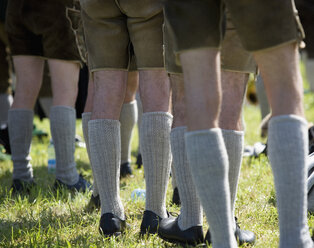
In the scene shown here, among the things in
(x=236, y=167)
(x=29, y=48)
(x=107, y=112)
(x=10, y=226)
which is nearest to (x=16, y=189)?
(x=10, y=226)

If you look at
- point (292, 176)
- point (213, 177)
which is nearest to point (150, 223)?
point (213, 177)

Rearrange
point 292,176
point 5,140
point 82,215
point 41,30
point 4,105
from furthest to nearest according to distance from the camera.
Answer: point 4,105 → point 5,140 → point 41,30 → point 82,215 → point 292,176

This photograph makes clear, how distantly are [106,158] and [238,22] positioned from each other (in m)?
0.96

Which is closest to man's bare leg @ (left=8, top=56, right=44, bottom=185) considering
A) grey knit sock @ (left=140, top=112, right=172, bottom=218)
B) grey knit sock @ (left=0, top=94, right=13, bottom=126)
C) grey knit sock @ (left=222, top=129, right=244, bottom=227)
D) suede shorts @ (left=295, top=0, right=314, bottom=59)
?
grey knit sock @ (left=140, top=112, right=172, bottom=218)

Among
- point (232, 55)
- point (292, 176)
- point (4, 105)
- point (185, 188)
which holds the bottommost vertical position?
point (185, 188)

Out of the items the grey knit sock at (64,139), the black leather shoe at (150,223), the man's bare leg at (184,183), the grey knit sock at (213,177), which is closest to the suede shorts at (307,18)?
the grey knit sock at (64,139)

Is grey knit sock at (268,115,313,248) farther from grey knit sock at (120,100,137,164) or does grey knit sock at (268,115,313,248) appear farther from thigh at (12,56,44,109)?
thigh at (12,56,44,109)

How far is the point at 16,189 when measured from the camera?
3.09 metres

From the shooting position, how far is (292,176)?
1538 mm

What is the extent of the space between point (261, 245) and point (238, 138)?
47 cm

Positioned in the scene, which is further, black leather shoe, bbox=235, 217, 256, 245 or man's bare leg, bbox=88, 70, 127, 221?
man's bare leg, bbox=88, 70, 127, 221

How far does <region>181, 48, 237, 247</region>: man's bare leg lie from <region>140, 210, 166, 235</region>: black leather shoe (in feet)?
1.88

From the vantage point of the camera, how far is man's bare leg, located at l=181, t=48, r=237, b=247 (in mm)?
1551

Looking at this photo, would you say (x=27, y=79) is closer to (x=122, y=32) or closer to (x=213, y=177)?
(x=122, y=32)
